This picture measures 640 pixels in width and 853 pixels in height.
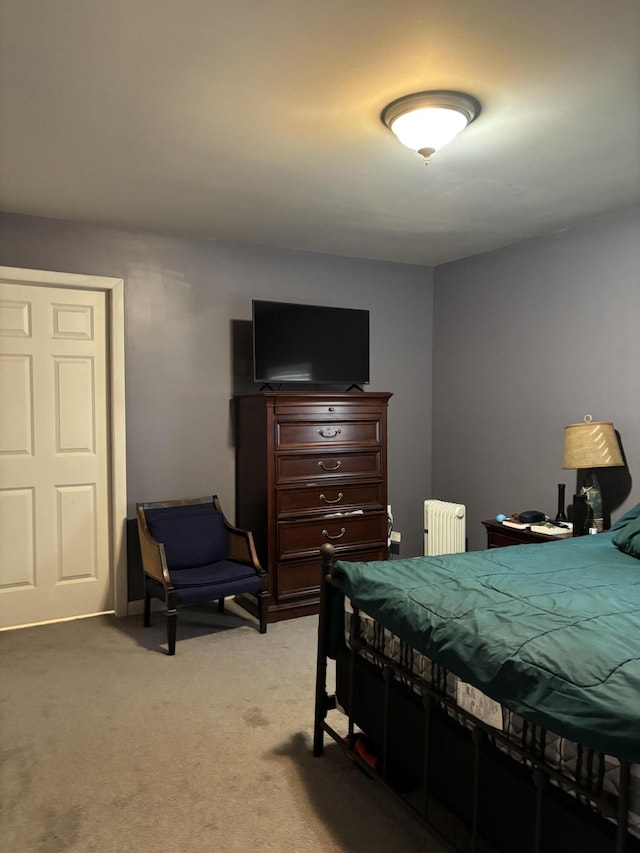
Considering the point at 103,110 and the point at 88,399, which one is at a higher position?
the point at 103,110

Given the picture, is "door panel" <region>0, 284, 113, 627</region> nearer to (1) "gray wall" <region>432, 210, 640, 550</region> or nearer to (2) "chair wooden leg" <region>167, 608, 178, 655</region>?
(2) "chair wooden leg" <region>167, 608, 178, 655</region>

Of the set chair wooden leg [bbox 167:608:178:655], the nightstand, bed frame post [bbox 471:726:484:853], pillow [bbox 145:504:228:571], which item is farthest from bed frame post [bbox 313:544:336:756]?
pillow [bbox 145:504:228:571]

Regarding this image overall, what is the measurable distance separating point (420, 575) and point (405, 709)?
1.58 feet

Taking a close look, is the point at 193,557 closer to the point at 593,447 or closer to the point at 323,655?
the point at 323,655

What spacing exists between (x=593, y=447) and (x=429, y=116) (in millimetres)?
2143

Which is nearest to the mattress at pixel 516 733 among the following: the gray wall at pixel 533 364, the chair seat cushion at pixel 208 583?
the chair seat cushion at pixel 208 583

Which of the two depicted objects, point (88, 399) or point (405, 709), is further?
point (88, 399)

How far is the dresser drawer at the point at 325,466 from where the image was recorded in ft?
13.8

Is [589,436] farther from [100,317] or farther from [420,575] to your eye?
[100,317]

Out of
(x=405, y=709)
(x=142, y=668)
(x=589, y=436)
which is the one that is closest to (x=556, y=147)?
(x=589, y=436)

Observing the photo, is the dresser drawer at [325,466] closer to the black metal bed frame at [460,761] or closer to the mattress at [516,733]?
the black metal bed frame at [460,761]

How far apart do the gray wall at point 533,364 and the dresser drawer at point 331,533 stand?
97 cm

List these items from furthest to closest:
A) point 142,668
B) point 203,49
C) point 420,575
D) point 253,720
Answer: point 142,668
point 253,720
point 420,575
point 203,49

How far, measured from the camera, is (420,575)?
7.84 feet
